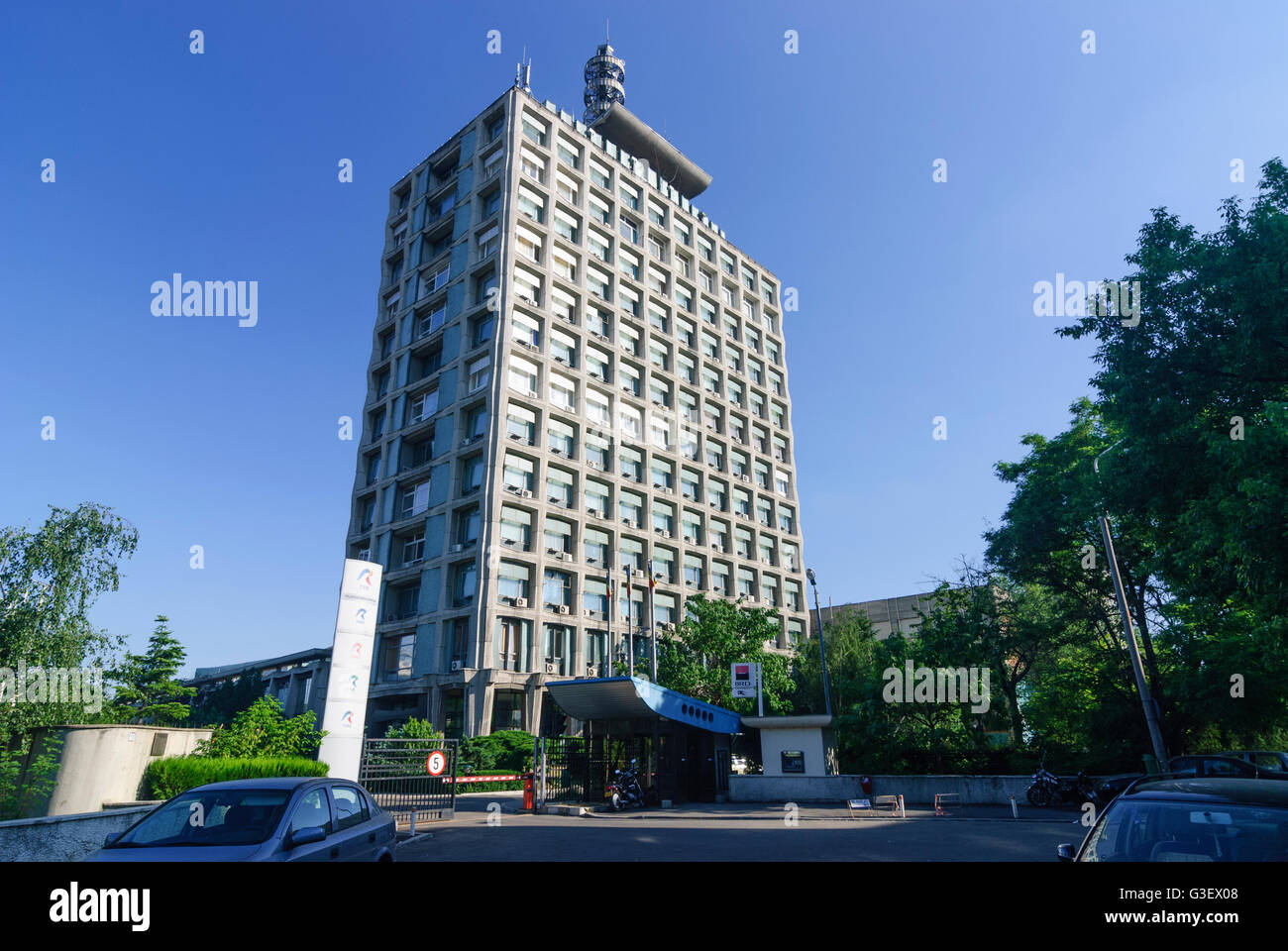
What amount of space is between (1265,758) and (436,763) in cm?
2362

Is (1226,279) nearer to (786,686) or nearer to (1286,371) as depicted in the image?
(1286,371)

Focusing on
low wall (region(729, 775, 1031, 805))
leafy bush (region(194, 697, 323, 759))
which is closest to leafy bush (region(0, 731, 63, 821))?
leafy bush (region(194, 697, 323, 759))

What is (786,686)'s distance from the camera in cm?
3966

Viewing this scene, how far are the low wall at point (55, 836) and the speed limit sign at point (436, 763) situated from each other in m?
7.62

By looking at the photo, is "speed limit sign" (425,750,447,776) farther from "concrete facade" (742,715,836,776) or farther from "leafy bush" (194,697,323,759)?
"concrete facade" (742,715,836,776)

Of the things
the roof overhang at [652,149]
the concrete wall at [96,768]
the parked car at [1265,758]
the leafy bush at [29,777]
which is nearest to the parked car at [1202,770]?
the parked car at [1265,758]

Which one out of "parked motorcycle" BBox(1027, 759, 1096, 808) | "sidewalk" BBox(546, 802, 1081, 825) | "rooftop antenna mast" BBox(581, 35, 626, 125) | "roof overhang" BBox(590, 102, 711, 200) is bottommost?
"sidewalk" BBox(546, 802, 1081, 825)

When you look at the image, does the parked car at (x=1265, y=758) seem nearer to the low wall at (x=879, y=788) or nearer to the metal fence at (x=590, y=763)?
the low wall at (x=879, y=788)

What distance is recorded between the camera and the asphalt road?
12.4m

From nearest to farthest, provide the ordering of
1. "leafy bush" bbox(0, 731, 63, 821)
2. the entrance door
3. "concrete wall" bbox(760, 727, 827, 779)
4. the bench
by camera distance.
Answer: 1. "leafy bush" bbox(0, 731, 63, 821)
2. the bench
3. "concrete wall" bbox(760, 727, 827, 779)
4. the entrance door

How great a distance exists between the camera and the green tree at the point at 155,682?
147 ft

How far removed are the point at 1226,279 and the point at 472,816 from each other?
24157mm

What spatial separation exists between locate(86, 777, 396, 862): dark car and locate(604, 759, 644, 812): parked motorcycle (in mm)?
16052

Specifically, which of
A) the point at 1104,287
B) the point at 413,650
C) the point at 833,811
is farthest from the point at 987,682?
the point at 413,650
